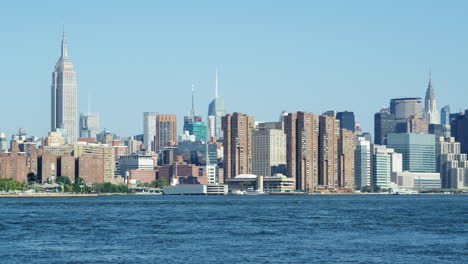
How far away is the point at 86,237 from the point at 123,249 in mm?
12617

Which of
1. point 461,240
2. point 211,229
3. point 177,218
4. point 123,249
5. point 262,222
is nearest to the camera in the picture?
point 123,249

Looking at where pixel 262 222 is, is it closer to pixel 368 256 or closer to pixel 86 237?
pixel 86 237

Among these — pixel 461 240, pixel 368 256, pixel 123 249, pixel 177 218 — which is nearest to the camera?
pixel 368 256

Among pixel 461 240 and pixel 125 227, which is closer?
pixel 461 240

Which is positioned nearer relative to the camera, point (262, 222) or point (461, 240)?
point (461, 240)

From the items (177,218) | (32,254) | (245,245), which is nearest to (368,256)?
(245,245)

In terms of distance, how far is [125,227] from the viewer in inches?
4124

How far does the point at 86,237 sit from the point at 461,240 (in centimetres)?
3293

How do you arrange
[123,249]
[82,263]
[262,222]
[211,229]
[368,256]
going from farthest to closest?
[262,222] → [211,229] → [123,249] → [368,256] → [82,263]

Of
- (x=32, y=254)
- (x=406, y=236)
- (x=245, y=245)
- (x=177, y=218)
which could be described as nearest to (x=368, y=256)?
(x=245, y=245)

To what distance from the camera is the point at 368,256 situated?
7400cm

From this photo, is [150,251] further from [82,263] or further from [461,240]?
[461,240]

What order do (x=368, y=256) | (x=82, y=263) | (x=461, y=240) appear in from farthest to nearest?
(x=461, y=240) < (x=368, y=256) < (x=82, y=263)

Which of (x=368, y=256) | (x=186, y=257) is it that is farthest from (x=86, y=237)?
(x=368, y=256)
